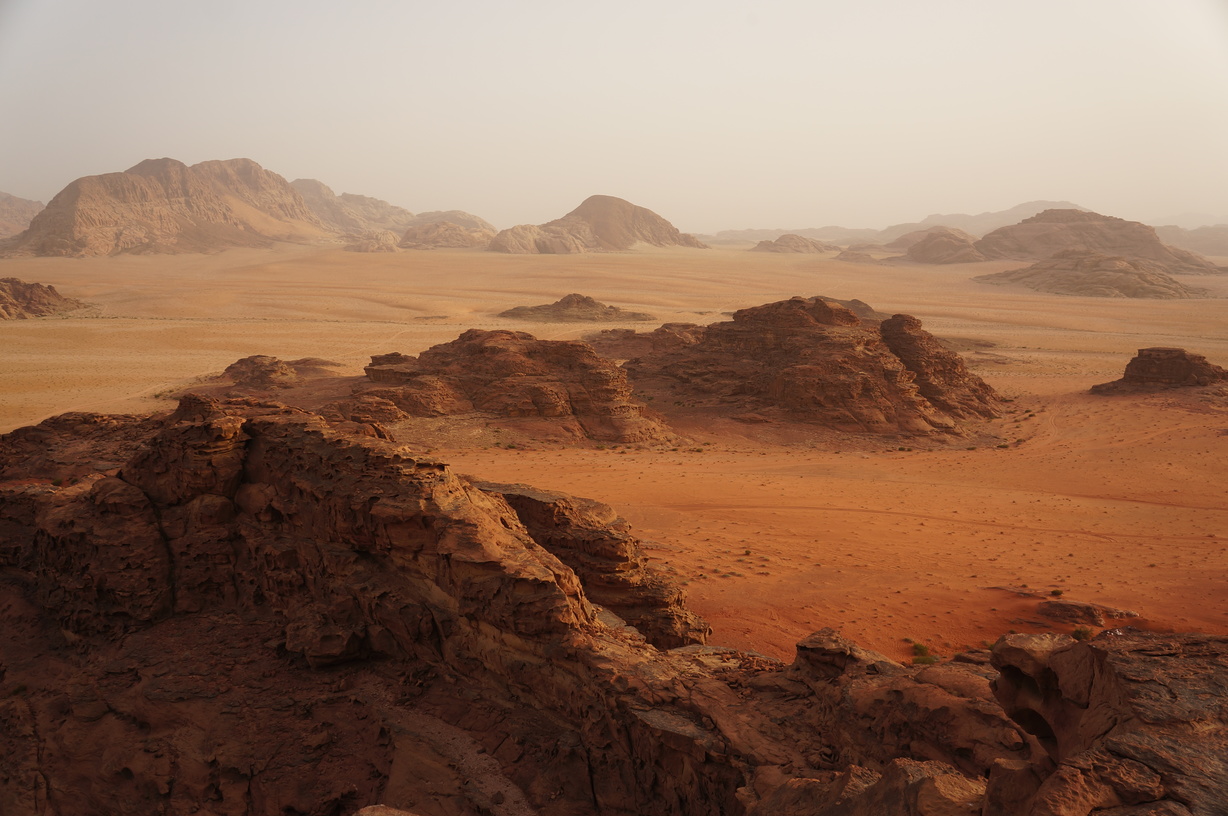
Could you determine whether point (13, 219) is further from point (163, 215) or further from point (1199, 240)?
point (1199, 240)

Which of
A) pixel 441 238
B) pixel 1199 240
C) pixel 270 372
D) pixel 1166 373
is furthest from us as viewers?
pixel 1199 240

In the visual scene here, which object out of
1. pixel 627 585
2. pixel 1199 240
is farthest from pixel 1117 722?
pixel 1199 240

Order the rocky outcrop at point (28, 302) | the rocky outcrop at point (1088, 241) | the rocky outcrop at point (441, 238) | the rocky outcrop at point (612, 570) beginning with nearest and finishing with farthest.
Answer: the rocky outcrop at point (612, 570), the rocky outcrop at point (28, 302), the rocky outcrop at point (1088, 241), the rocky outcrop at point (441, 238)

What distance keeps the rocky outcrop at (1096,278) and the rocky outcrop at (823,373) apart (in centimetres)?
6546

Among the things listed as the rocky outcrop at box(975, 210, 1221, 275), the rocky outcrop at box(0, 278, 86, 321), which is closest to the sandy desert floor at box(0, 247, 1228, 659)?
the rocky outcrop at box(0, 278, 86, 321)

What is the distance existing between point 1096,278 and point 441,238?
110 metres

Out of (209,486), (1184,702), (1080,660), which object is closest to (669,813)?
(1080,660)

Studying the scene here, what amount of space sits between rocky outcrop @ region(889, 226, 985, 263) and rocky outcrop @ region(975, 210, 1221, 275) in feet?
6.72

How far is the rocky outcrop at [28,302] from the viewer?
56594 mm

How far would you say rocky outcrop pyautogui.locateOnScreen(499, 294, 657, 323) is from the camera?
6519cm

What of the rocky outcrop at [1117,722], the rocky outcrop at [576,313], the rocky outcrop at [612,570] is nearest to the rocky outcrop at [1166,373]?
the rocky outcrop at [612,570]

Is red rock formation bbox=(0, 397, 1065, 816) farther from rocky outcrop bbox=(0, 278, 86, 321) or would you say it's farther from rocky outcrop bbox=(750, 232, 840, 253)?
rocky outcrop bbox=(750, 232, 840, 253)

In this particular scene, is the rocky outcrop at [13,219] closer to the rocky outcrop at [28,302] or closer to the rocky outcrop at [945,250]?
the rocky outcrop at [28,302]

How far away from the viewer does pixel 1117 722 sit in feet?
13.7
